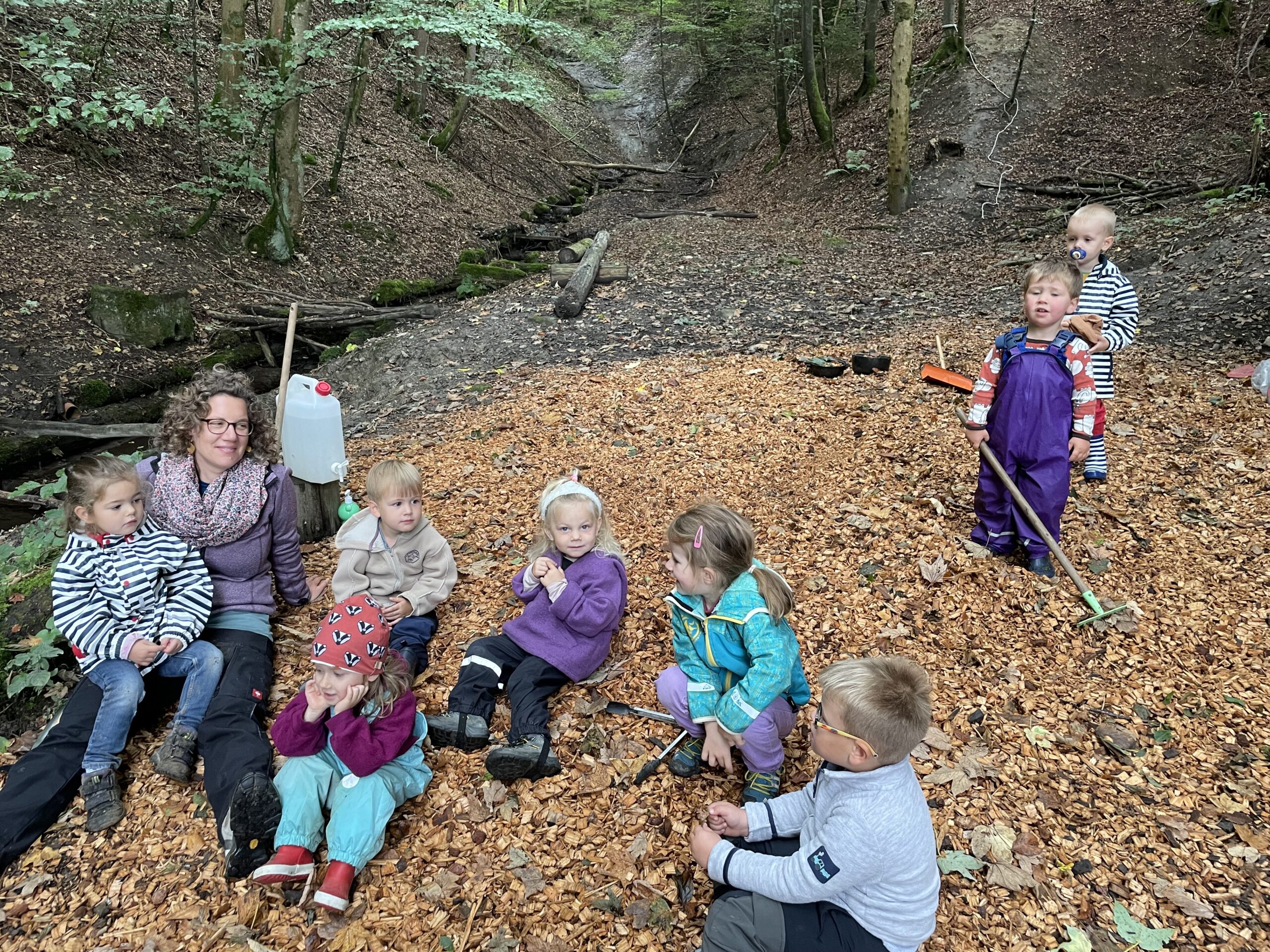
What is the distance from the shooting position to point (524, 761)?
308cm

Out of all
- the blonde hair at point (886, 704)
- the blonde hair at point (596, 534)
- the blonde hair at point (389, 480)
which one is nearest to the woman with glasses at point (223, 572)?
the blonde hair at point (389, 480)

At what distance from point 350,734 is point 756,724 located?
157 cm

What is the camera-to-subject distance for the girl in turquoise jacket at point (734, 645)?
2.68m

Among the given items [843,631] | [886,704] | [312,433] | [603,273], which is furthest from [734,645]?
[603,273]

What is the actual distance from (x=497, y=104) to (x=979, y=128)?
611 inches

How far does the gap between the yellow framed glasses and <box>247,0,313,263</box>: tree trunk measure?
12.6 m

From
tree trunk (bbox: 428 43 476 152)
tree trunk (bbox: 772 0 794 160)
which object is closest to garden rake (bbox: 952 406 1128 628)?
tree trunk (bbox: 772 0 794 160)

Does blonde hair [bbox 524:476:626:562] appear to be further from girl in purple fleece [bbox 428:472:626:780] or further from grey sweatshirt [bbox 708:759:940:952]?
grey sweatshirt [bbox 708:759:940:952]

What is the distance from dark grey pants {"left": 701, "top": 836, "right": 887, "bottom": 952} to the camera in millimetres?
2160

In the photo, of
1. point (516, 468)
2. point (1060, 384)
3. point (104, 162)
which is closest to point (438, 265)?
point (104, 162)

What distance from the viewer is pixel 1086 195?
40.0ft

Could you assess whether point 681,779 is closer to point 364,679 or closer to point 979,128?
point 364,679

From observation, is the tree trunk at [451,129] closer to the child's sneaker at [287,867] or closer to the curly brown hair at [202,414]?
the curly brown hair at [202,414]

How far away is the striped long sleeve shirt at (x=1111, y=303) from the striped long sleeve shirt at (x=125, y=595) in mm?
5505
